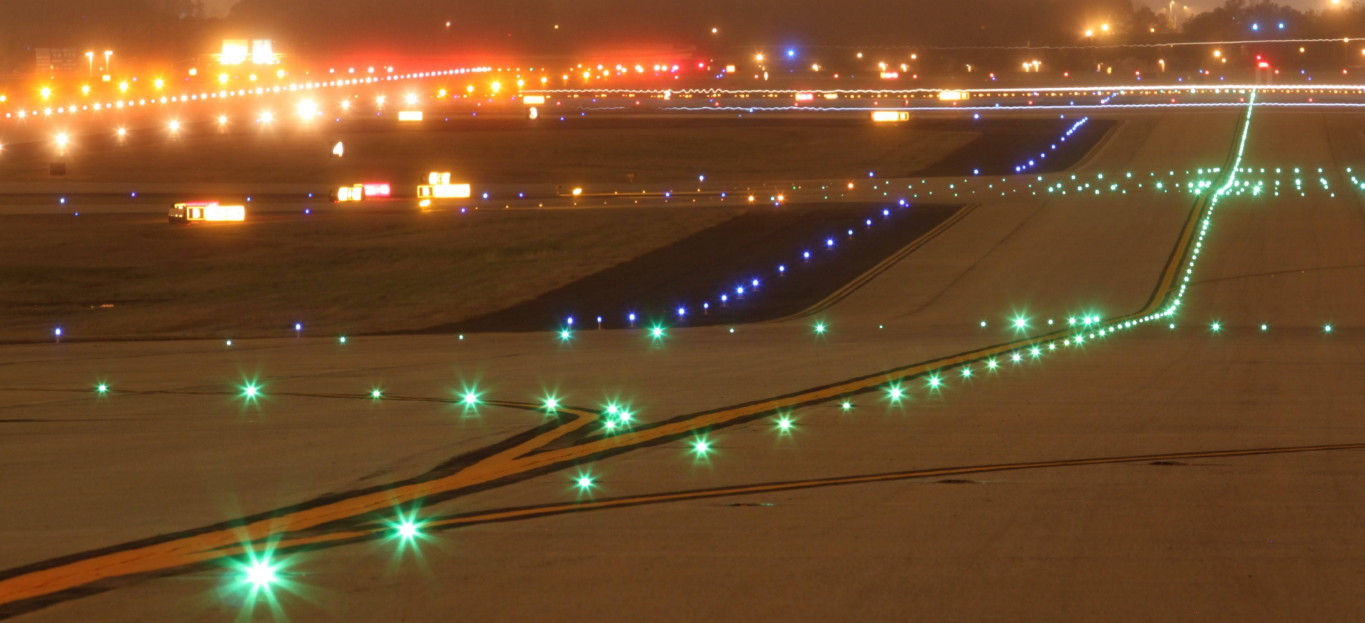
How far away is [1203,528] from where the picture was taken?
8477 millimetres

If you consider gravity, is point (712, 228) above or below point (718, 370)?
above

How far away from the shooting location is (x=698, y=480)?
9.81 metres

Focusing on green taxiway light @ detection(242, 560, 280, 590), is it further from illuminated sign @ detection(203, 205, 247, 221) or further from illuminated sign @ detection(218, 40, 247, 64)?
illuminated sign @ detection(218, 40, 247, 64)

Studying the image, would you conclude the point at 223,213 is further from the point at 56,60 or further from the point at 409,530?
the point at 56,60

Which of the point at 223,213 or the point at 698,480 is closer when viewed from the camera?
the point at 698,480

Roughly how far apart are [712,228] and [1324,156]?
32.8 m

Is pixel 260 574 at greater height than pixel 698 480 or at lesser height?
greater

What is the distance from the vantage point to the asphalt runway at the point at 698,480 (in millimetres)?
7230

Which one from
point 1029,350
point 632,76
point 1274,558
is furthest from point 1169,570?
point 632,76

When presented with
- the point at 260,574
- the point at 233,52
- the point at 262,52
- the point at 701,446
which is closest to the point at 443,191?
the point at 701,446

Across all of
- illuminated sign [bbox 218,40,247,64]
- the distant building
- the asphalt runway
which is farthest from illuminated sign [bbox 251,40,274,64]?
the asphalt runway

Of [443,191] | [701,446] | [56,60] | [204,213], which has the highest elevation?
[56,60]

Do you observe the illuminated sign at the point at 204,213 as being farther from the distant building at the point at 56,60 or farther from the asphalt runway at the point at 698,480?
the distant building at the point at 56,60

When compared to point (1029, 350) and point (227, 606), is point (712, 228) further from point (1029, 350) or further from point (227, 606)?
point (227, 606)
